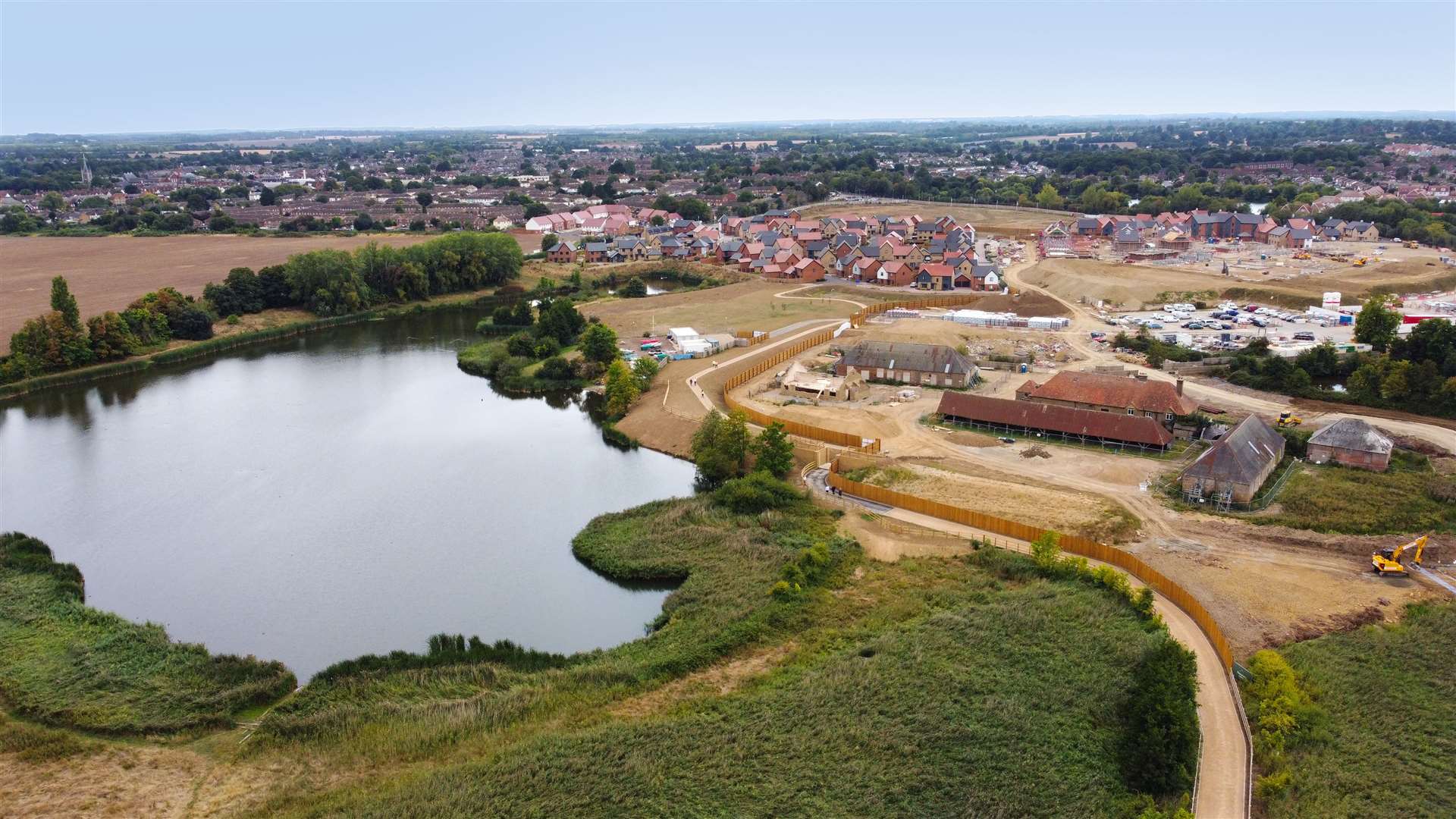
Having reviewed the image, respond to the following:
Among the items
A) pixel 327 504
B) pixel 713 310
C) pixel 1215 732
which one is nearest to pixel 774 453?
pixel 327 504

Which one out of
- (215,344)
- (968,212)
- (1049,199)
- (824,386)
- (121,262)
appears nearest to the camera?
(824,386)

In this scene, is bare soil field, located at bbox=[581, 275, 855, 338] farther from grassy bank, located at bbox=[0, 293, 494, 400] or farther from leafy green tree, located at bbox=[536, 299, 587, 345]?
grassy bank, located at bbox=[0, 293, 494, 400]

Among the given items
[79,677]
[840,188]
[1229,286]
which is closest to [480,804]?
[79,677]

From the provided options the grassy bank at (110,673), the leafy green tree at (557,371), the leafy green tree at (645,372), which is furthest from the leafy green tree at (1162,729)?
the leafy green tree at (557,371)

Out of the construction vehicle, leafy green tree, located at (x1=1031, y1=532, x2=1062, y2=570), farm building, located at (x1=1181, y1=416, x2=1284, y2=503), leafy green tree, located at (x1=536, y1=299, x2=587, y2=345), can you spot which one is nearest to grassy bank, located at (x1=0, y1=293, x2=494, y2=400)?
leafy green tree, located at (x1=536, y1=299, x2=587, y2=345)

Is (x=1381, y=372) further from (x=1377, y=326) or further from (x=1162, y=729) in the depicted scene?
(x=1162, y=729)

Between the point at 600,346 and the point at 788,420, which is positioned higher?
the point at 600,346
